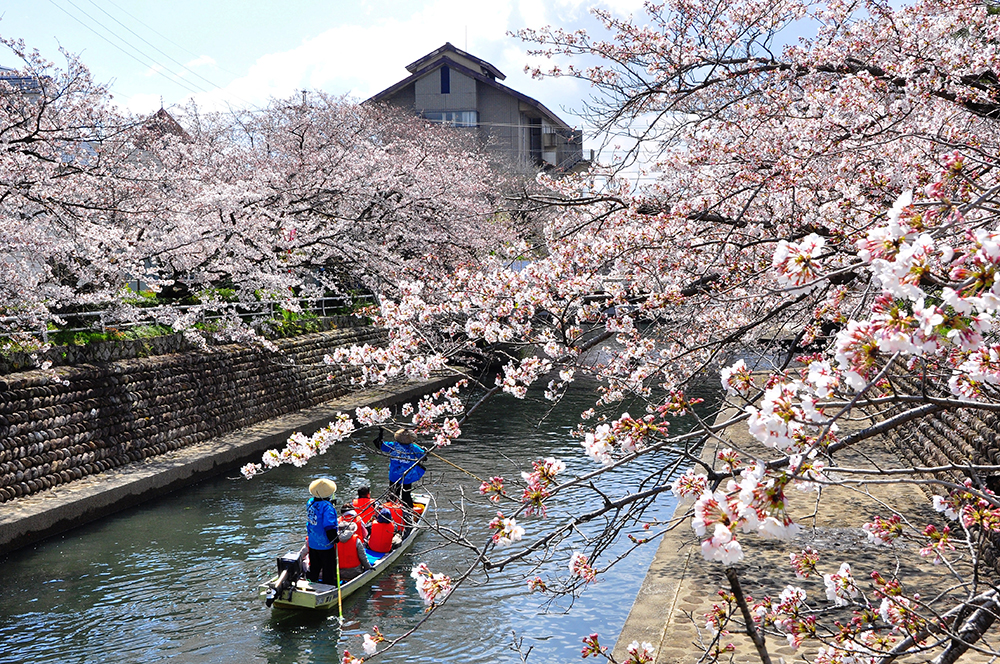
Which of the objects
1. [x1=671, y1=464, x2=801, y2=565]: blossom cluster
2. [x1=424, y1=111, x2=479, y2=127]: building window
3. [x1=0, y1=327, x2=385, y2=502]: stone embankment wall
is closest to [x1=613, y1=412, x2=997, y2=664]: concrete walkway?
[x1=671, y1=464, x2=801, y2=565]: blossom cluster

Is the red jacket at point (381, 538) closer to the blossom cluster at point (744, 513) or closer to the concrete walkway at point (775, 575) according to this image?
the concrete walkway at point (775, 575)

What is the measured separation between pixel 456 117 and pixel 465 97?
1.24 meters

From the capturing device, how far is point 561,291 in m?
7.93

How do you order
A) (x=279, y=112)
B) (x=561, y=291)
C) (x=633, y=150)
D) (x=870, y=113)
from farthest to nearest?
(x=279, y=112) → (x=561, y=291) → (x=633, y=150) → (x=870, y=113)

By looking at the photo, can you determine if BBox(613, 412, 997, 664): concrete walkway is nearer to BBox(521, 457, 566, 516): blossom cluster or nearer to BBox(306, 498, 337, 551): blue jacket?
BBox(521, 457, 566, 516): blossom cluster

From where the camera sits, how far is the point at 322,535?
9.59 m

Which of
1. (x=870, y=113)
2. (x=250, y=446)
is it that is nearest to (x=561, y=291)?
(x=870, y=113)

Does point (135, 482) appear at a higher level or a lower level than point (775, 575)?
higher

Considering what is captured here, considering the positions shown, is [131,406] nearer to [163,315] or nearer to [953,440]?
[163,315]

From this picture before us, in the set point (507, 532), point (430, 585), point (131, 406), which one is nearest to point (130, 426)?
point (131, 406)

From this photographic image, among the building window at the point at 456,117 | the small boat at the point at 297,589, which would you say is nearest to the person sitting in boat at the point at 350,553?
the small boat at the point at 297,589

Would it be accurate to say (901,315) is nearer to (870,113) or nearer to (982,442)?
(870,113)

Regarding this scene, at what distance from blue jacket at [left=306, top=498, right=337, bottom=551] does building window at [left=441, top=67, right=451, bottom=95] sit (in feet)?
133

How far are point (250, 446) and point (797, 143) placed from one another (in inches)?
485
